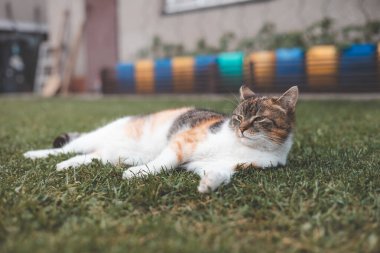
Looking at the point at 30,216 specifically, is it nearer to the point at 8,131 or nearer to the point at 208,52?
the point at 8,131

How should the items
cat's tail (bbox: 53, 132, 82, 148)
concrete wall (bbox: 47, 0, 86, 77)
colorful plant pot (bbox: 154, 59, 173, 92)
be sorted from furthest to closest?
concrete wall (bbox: 47, 0, 86, 77), colorful plant pot (bbox: 154, 59, 173, 92), cat's tail (bbox: 53, 132, 82, 148)

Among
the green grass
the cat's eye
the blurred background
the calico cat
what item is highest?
the blurred background

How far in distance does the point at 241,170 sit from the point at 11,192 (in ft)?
3.77

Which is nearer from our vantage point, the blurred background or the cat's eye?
the cat's eye

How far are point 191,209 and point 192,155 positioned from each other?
2.09 ft

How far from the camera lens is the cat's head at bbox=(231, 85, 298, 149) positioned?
218 cm

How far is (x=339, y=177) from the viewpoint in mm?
2041

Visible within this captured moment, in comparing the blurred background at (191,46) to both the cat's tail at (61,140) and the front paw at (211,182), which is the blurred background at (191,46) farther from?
the front paw at (211,182)

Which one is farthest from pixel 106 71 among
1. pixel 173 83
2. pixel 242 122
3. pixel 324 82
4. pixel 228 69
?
pixel 242 122

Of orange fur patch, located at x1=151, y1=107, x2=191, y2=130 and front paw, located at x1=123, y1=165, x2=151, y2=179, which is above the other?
orange fur patch, located at x1=151, y1=107, x2=191, y2=130

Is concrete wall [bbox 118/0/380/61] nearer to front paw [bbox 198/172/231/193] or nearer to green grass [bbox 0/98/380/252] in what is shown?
green grass [bbox 0/98/380/252]

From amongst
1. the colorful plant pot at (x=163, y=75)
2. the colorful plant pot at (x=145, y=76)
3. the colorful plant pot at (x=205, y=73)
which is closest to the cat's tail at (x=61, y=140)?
the colorful plant pot at (x=205, y=73)

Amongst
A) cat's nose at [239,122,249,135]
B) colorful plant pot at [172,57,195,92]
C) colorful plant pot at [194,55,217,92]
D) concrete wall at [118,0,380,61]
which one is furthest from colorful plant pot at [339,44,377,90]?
cat's nose at [239,122,249,135]

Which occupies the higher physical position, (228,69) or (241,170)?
(228,69)
